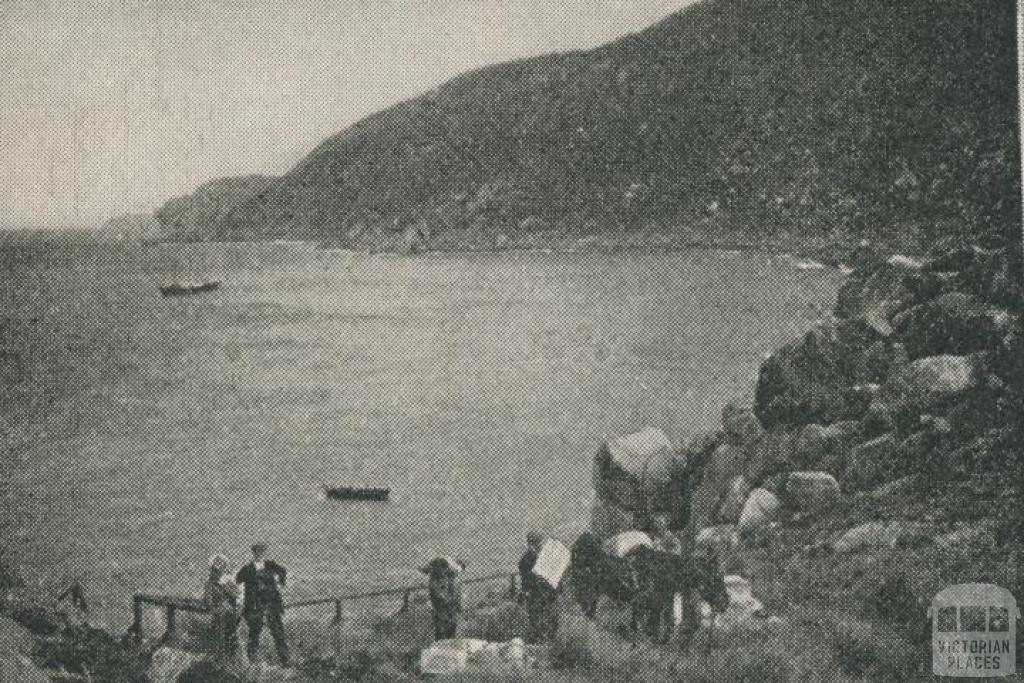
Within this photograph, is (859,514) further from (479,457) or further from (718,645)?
(479,457)

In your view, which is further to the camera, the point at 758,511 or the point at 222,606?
the point at 758,511

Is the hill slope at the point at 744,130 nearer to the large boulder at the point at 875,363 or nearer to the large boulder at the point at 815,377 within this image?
the large boulder at the point at 875,363

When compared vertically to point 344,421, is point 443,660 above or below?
below

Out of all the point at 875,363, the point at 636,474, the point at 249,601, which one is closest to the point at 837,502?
the point at 875,363

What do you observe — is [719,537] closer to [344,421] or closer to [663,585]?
[663,585]

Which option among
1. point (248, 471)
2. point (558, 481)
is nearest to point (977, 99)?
point (558, 481)

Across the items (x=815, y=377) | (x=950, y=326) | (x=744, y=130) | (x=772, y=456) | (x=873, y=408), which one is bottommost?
(x=772, y=456)

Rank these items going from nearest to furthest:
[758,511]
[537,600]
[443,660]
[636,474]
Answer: [443,660] → [537,600] → [758,511] → [636,474]

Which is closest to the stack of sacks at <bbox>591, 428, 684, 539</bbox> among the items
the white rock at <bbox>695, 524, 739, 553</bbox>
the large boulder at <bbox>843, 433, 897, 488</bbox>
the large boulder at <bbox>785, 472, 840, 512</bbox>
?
the white rock at <bbox>695, 524, 739, 553</bbox>
